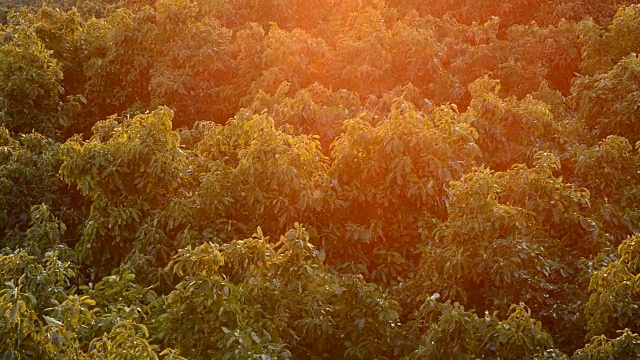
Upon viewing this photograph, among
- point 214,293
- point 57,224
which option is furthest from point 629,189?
point 57,224

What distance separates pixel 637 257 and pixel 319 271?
2.96m

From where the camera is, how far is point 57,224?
9609 mm

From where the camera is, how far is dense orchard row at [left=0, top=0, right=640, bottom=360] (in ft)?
22.5

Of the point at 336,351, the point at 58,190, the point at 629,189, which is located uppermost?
the point at 629,189

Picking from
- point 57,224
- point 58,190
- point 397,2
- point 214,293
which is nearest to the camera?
point 214,293

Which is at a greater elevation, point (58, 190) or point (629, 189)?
point (629, 189)

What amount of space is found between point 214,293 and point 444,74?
7.98m

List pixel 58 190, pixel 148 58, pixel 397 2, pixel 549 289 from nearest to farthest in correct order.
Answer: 1. pixel 549 289
2. pixel 58 190
3. pixel 148 58
4. pixel 397 2

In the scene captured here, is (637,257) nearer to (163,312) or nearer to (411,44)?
(163,312)

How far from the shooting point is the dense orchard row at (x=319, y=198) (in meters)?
6.86

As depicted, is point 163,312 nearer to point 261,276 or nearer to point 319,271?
point 261,276

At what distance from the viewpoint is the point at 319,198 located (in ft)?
28.9

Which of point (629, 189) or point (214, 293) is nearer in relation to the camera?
point (214, 293)

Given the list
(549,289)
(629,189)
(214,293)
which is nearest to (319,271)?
(214,293)
